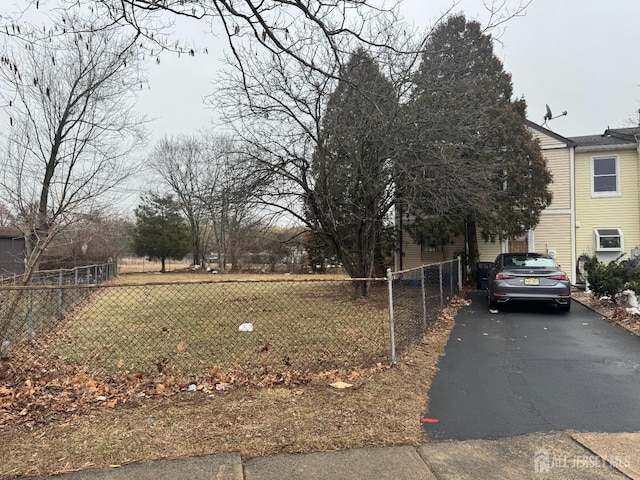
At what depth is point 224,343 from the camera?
269 inches

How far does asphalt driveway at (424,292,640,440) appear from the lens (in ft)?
12.5

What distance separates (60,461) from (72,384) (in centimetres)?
180

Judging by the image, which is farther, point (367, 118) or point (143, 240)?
point (143, 240)

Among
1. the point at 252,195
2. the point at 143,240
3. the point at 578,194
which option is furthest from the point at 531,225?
the point at 143,240

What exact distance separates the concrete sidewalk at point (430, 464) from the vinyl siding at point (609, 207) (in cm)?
1613

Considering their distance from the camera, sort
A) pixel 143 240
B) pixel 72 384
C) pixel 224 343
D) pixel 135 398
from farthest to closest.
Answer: pixel 143 240
pixel 224 343
pixel 72 384
pixel 135 398

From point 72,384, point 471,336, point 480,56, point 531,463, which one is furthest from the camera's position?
point 480,56

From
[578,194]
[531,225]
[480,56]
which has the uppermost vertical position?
[480,56]

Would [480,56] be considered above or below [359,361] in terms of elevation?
above

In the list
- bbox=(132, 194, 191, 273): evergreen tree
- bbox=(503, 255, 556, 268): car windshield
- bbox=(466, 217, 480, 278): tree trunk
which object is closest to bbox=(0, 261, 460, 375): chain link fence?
bbox=(503, 255, 556, 268): car windshield

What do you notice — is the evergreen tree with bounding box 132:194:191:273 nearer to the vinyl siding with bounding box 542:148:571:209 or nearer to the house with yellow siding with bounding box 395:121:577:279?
the house with yellow siding with bounding box 395:121:577:279

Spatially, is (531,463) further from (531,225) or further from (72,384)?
(531,225)

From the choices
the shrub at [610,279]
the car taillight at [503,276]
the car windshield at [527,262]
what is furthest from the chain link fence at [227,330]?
the shrub at [610,279]

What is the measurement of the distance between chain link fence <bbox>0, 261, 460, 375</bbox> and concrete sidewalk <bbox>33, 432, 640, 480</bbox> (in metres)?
1.98
